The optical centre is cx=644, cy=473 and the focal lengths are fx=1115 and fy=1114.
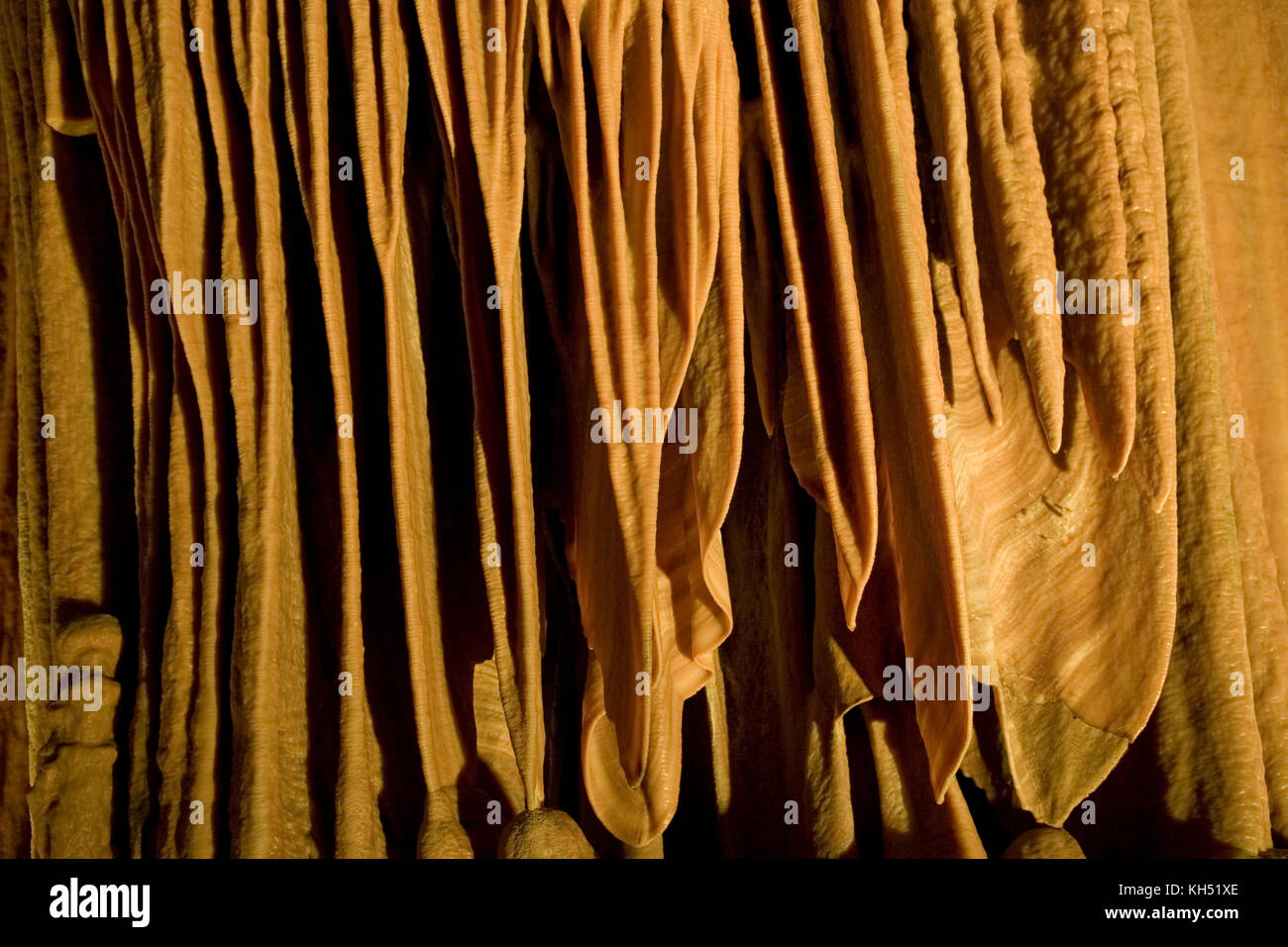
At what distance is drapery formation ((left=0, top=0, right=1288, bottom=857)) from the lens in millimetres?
938

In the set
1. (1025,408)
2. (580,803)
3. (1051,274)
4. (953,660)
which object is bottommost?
(580,803)

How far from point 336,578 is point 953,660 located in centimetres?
55

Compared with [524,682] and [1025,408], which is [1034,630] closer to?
[1025,408]

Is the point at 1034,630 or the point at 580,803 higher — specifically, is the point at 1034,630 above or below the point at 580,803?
above

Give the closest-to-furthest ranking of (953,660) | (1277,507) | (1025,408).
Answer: (953,660) < (1025,408) < (1277,507)

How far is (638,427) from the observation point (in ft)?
3.02

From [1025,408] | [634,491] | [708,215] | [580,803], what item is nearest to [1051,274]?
[1025,408]

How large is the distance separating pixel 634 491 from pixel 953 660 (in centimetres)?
30

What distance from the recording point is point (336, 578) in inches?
40.6

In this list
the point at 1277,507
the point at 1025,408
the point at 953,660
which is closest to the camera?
the point at 953,660

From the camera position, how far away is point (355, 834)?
0.95 metres

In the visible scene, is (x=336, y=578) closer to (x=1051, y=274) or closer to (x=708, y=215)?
(x=708, y=215)

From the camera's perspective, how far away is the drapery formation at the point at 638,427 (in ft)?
3.08

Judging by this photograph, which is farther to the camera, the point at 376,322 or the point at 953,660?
the point at 376,322
